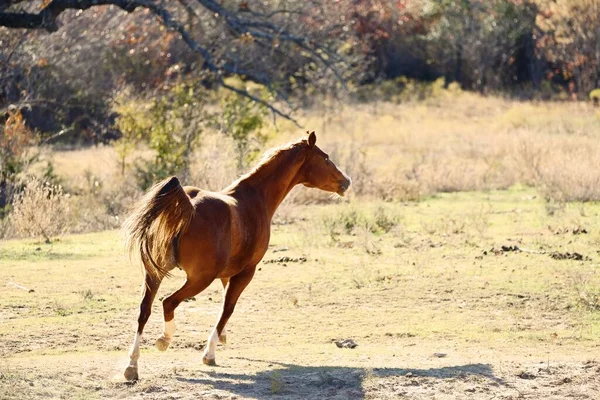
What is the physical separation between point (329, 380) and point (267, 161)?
219 cm

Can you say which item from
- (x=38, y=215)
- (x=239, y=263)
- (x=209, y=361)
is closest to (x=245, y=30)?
(x=38, y=215)

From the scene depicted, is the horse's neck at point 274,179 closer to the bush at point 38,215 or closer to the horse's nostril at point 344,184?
A: the horse's nostril at point 344,184

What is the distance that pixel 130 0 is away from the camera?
16.4 m

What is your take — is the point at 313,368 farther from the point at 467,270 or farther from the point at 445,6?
the point at 445,6

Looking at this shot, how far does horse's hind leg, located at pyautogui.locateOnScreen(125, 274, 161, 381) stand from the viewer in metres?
7.71

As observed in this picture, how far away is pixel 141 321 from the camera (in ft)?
25.7

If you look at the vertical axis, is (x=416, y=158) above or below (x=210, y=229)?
below

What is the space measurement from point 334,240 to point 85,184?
22.5 feet

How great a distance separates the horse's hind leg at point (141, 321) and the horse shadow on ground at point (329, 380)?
352 mm

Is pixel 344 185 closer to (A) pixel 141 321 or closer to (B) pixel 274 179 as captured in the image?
(B) pixel 274 179

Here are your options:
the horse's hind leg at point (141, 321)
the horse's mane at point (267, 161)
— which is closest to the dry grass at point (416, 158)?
the horse's mane at point (267, 161)

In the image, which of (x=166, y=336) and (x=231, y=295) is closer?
(x=166, y=336)

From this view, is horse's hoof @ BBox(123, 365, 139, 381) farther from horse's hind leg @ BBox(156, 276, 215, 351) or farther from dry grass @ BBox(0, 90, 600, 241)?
dry grass @ BBox(0, 90, 600, 241)

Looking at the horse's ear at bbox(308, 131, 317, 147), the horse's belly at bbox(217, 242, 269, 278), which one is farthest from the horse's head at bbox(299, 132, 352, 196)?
the horse's belly at bbox(217, 242, 269, 278)
